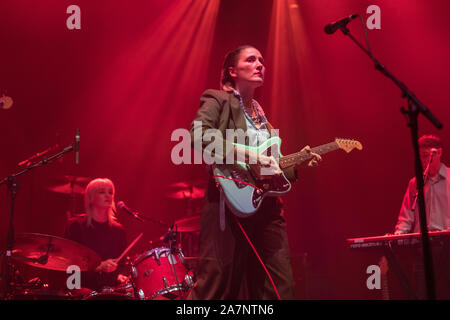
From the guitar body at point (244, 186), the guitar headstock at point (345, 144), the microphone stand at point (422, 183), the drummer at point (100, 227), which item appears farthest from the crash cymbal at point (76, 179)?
the microphone stand at point (422, 183)

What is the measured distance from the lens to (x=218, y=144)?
2924 millimetres

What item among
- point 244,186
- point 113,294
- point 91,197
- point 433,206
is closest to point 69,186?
point 91,197

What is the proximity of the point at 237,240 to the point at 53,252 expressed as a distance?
2677 millimetres

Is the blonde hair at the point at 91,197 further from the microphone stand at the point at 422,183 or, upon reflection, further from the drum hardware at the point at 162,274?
the microphone stand at the point at 422,183

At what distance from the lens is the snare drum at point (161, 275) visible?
189 inches

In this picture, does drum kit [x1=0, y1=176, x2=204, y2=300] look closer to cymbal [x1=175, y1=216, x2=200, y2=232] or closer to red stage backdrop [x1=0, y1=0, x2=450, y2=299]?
cymbal [x1=175, y1=216, x2=200, y2=232]

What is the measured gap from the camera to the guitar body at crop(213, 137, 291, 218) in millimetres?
2855

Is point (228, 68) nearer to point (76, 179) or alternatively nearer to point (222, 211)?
point (222, 211)

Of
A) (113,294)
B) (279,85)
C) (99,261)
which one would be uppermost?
(279,85)

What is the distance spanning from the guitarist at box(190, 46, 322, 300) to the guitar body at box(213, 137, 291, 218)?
53 millimetres

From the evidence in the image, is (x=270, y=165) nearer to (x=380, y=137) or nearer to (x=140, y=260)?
(x=140, y=260)

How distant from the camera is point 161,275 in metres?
4.86

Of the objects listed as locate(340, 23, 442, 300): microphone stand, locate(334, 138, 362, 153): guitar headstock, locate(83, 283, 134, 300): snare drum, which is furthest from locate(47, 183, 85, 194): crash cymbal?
locate(340, 23, 442, 300): microphone stand
